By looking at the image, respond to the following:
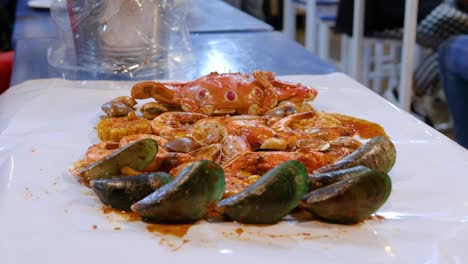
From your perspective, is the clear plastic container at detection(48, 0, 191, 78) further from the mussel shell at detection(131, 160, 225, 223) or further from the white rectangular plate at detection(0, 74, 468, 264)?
the mussel shell at detection(131, 160, 225, 223)

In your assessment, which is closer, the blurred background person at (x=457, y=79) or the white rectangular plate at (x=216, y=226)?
the white rectangular plate at (x=216, y=226)

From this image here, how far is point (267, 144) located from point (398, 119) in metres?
0.41

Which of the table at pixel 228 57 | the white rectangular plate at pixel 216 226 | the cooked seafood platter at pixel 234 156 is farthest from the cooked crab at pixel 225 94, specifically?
the table at pixel 228 57

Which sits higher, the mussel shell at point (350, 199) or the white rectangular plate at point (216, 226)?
the mussel shell at point (350, 199)

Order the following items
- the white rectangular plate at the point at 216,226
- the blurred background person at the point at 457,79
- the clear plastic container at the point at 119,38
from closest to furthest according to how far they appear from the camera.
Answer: the white rectangular plate at the point at 216,226 → the clear plastic container at the point at 119,38 → the blurred background person at the point at 457,79

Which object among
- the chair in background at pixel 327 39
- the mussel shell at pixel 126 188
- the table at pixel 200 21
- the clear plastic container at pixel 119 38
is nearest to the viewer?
the mussel shell at pixel 126 188

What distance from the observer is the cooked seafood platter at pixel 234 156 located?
0.91 meters

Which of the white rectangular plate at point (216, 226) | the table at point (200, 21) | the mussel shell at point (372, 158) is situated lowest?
the table at point (200, 21)

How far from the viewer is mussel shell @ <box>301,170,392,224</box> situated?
2.99 feet

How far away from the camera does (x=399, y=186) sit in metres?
1.09

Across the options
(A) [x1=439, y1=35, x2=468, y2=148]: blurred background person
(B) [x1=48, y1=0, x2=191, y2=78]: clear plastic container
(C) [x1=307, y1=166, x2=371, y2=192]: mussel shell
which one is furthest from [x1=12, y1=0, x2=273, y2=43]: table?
(C) [x1=307, y1=166, x2=371, y2=192]: mussel shell

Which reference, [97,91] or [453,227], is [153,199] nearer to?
[453,227]

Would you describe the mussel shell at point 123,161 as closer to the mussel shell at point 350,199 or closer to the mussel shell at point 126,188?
the mussel shell at point 126,188

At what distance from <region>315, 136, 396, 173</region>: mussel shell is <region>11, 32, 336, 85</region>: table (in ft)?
2.68
